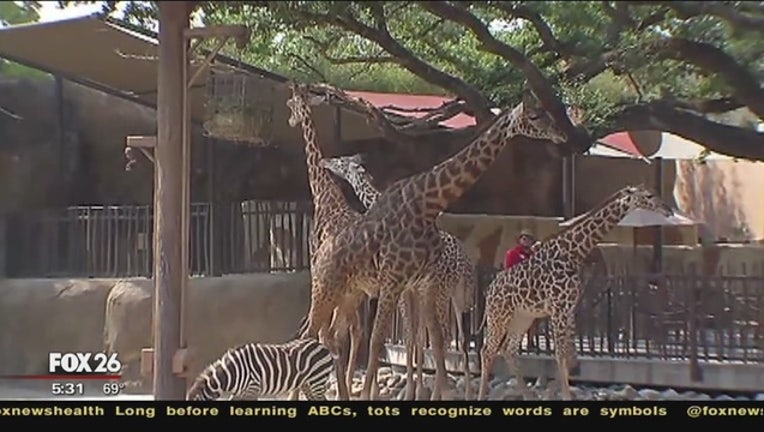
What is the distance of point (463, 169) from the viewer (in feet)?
26.3

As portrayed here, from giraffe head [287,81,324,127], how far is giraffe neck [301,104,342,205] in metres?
0.01

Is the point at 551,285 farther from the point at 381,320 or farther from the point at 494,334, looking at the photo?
the point at 381,320

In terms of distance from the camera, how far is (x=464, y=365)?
30.5 feet

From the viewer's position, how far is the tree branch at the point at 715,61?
7.82 meters

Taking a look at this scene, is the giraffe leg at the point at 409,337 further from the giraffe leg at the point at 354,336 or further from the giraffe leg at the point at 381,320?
the giraffe leg at the point at 381,320

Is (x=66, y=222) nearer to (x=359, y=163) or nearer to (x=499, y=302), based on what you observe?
(x=359, y=163)

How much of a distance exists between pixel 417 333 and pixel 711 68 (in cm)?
297

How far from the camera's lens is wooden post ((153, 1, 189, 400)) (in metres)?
6.66

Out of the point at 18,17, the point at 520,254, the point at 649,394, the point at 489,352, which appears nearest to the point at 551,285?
the point at 489,352

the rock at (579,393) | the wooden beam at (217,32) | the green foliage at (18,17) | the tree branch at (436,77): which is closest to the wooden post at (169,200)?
the wooden beam at (217,32)

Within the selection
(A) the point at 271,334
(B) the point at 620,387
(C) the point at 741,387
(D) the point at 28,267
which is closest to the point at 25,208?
(D) the point at 28,267

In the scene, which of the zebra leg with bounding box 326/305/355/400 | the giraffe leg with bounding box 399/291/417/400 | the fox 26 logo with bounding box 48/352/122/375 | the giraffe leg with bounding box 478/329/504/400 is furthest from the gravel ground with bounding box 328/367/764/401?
the fox 26 logo with bounding box 48/352/122/375

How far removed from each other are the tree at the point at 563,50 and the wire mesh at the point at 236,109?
0.48 meters

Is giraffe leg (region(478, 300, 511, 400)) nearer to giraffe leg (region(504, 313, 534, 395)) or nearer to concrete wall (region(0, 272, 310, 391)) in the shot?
giraffe leg (region(504, 313, 534, 395))
